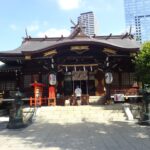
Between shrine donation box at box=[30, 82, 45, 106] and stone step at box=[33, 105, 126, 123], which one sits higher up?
shrine donation box at box=[30, 82, 45, 106]

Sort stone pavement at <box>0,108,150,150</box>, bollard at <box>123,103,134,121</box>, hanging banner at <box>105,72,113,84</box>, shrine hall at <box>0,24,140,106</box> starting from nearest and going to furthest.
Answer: stone pavement at <box>0,108,150,150</box> < bollard at <box>123,103,134,121</box> < shrine hall at <box>0,24,140,106</box> < hanging banner at <box>105,72,113,84</box>

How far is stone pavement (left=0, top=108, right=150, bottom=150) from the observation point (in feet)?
31.2

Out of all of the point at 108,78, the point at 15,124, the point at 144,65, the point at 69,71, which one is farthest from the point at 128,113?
the point at 69,71

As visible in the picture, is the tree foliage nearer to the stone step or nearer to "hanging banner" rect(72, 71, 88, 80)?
the stone step

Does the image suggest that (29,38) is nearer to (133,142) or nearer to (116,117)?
(116,117)

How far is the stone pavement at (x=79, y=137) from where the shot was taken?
952 centimetres

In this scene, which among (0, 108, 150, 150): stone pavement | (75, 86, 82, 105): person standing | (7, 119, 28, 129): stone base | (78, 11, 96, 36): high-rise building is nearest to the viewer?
(0, 108, 150, 150): stone pavement

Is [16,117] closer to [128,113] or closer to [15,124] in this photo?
[15,124]

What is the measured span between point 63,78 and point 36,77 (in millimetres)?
2432

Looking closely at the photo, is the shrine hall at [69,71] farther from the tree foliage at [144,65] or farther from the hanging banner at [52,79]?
the tree foliage at [144,65]

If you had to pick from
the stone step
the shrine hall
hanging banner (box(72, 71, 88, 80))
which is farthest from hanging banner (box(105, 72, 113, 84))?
the stone step

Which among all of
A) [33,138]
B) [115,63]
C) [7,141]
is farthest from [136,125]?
[115,63]

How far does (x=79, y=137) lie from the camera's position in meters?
11.3

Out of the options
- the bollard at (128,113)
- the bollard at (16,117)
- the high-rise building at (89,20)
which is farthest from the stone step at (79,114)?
the high-rise building at (89,20)
